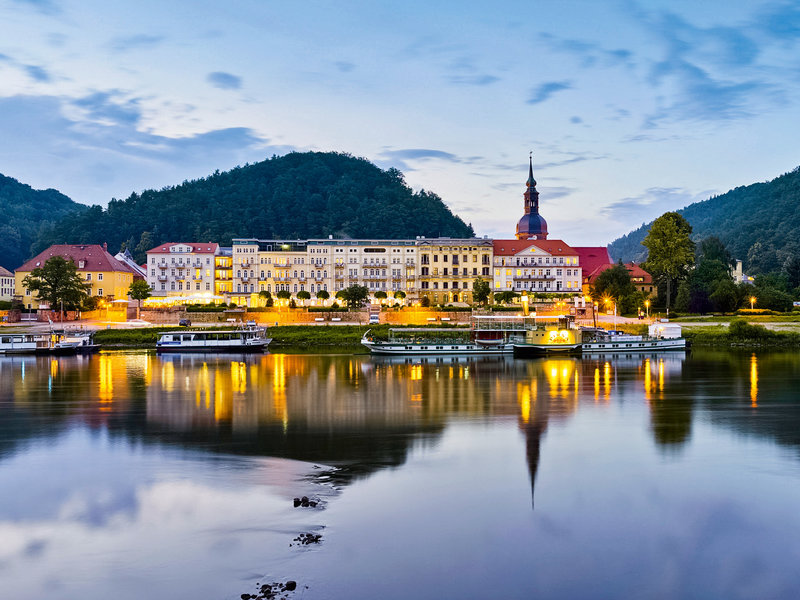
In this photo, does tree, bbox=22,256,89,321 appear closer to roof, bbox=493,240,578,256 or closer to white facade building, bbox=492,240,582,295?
white facade building, bbox=492,240,582,295

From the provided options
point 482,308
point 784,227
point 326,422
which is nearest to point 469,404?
point 326,422

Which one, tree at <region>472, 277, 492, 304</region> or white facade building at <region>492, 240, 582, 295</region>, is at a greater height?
white facade building at <region>492, 240, 582, 295</region>

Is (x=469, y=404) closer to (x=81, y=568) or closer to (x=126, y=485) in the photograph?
(x=126, y=485)

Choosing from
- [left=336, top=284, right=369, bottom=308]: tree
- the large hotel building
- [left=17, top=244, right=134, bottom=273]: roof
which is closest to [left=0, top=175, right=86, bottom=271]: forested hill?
[left=17, top=244, right=134, bottom=273]: roof

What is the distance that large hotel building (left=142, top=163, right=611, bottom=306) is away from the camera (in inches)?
3457

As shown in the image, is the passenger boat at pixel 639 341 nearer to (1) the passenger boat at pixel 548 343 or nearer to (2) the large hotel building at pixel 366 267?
(1) the passenger boat at pixel 548 343

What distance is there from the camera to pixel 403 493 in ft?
54.7

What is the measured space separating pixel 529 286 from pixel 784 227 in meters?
54.6

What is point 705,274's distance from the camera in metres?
79.1

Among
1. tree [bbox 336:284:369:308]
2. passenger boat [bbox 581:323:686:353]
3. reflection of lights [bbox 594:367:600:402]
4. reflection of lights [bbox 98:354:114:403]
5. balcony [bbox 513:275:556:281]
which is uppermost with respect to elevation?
balcony [bbox 513:275:556:281]

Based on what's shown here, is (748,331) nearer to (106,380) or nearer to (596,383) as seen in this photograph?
(596,383)

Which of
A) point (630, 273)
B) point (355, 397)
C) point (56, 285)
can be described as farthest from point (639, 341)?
point (56, 285)

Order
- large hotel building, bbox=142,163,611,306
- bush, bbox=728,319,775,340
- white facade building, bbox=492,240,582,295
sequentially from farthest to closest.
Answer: white facade building, bbox=492,240,582,295
large hotel building, bbox=142,163,611,306
bush, bbox=728,319,775,340

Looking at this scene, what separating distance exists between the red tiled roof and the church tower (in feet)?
18.7
